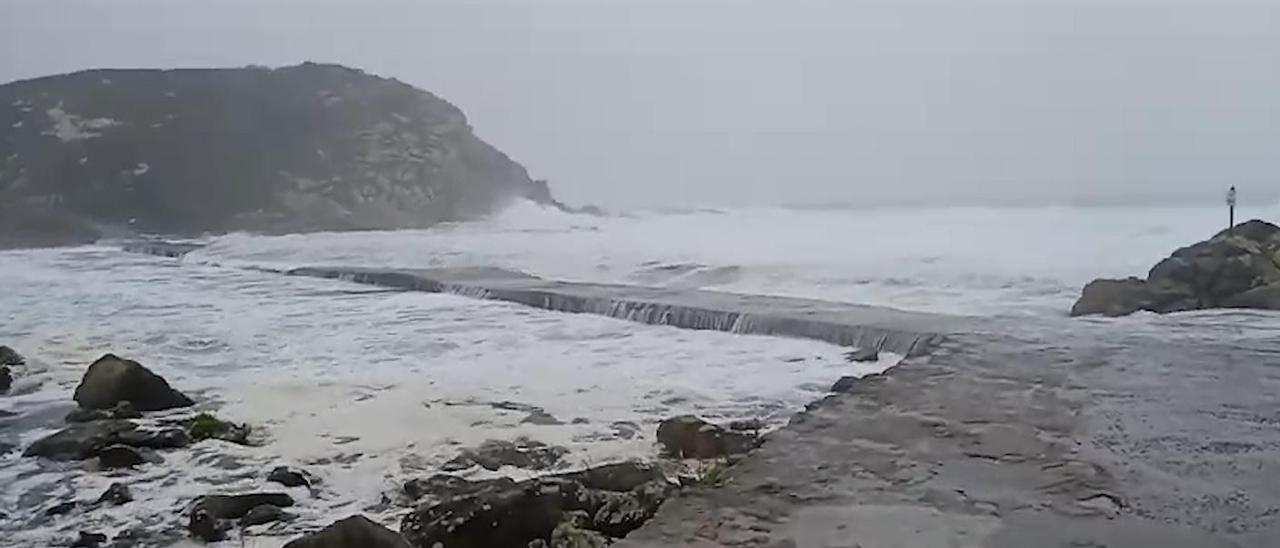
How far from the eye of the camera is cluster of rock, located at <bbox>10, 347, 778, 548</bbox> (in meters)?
4.88

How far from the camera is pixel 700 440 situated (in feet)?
22.6

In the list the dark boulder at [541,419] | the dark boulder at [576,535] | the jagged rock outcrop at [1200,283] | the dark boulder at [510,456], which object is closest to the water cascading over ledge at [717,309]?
the jagged rock outcrop at [1200,283]

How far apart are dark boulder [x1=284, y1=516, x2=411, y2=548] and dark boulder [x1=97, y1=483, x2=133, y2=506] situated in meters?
2.60

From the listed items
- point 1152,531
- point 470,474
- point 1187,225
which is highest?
point 1187,225

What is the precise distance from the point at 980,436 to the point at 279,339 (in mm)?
10586

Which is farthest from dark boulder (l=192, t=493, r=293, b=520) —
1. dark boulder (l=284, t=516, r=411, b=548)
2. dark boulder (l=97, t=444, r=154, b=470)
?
dark boulder (l=284, t=516, r=411, b=548)

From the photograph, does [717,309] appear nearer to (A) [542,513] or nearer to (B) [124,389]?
(B) [124,389]

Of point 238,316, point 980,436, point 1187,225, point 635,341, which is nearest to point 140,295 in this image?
point 238,316

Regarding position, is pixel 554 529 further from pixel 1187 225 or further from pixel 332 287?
pixel 1187 225

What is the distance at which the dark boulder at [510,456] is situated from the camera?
7.09 meters

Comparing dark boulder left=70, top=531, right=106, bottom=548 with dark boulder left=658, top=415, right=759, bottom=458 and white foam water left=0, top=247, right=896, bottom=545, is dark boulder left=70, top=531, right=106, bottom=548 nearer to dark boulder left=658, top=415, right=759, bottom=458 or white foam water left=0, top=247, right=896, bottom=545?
white foam water left=0, top=247, right=896, bottom=545

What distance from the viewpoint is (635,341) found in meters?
12.4

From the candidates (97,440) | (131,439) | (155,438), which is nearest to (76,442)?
(97,440)

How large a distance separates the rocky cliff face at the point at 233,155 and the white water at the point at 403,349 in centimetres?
2137
